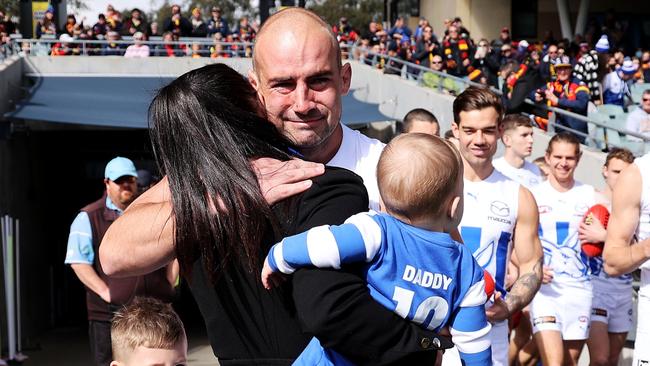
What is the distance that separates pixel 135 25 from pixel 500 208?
62.5 feet

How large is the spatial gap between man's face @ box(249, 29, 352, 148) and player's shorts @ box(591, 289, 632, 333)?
240 inches

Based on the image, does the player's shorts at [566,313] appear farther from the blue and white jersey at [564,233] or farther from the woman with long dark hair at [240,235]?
the woman with long dark hair at [240,235]

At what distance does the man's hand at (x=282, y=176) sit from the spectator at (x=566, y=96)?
11.2m

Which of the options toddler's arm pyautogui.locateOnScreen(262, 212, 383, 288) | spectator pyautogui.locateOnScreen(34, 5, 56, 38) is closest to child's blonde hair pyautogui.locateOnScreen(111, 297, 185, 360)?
toddler's arm pyautogui.locateOnScreen(262, 212, 383, 288)

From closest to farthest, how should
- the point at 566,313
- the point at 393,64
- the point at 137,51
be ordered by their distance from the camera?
the point at 566,313
the point at 393,64
the point at 137,51

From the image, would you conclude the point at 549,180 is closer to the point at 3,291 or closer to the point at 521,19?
the point at 3,291

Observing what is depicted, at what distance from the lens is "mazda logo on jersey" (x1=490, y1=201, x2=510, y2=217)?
622 cm

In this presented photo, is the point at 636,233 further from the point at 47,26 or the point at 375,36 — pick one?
Answer: the point at 47,26

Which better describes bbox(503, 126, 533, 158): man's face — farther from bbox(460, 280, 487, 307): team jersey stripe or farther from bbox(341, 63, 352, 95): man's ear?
bbox(460, 280, 487, 307): team jersey stripe

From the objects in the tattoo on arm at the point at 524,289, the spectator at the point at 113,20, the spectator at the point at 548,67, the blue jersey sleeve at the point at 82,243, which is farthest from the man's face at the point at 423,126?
the spectator at the point at 113,20

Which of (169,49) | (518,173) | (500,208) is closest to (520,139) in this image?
(518,173)

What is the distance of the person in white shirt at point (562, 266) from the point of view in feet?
26.4

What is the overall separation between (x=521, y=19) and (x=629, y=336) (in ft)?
82.7

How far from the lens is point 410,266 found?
106 inches
